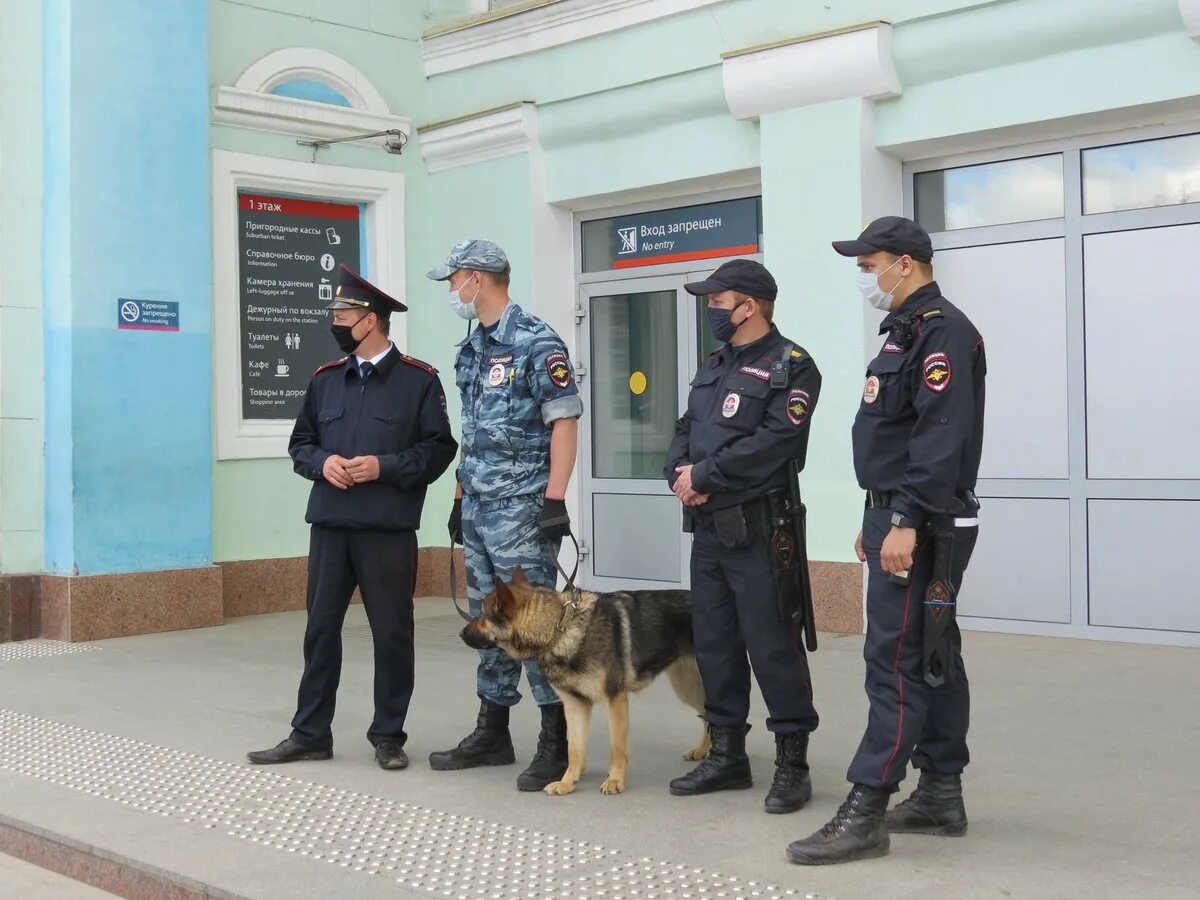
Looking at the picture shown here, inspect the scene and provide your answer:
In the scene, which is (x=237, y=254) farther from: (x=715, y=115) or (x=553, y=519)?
(x=553, y=519)

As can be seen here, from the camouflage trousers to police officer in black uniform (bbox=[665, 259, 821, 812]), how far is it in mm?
675

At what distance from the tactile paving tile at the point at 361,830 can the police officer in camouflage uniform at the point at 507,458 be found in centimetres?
69

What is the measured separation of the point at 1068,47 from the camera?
841cm

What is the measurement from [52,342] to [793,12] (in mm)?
5392

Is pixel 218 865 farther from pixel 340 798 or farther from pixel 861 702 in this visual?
pixel 861 702

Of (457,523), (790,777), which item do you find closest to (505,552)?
(457,523)

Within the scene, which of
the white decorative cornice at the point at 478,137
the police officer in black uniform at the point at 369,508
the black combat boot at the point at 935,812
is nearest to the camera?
the black combat boot at the point at 935,812

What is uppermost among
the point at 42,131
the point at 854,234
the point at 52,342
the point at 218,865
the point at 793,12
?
the point at 793,12

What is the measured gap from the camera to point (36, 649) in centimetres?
943

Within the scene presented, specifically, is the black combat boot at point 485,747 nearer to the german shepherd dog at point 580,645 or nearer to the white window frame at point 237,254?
the german shepherd dog at point 580,645

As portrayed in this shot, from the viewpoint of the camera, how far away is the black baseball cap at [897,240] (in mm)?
4770

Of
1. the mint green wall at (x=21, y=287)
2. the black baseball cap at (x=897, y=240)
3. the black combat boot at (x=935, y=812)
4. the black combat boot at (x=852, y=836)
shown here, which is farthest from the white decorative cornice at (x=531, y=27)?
the black combat boot at (x=852, y=836)

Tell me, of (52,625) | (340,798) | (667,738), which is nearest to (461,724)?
(667,738)

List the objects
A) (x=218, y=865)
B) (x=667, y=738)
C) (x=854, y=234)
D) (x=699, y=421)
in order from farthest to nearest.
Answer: (x=854, y=234) → (x=667, y=738) → (x=699, y=421) → (x=218, y=865)
